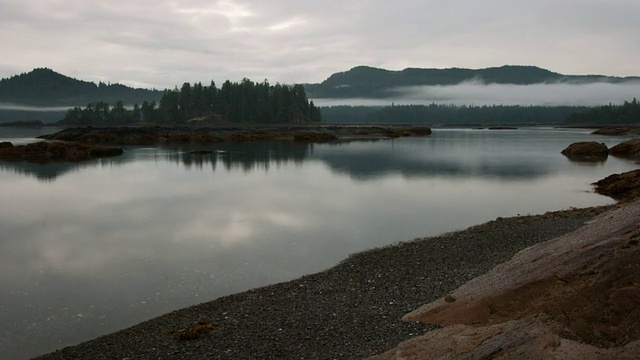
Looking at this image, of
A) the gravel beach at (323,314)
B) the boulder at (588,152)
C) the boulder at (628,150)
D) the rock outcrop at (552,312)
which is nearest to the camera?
the rock outcrop at (552,312)

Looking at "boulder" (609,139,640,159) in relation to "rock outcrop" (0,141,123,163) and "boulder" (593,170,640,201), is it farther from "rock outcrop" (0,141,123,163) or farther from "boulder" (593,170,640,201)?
→ "rock outcrop" (0,141,123,163)

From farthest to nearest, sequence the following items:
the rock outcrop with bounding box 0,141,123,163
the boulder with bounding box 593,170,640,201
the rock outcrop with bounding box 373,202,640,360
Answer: the rock outcrop with bounding box 0,141,123,163 < the boulder with bounding box 593,170,640,201 < the rock outcrop with bounding box 373,202,640,360

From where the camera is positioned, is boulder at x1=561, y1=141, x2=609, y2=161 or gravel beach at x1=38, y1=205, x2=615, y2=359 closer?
gravel beach at x1=38, y1=205, x2=615, y2=359

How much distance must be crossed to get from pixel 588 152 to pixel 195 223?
7247cm

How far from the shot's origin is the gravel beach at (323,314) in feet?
40.3

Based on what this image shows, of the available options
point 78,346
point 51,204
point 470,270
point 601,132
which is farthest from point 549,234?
point 601,132

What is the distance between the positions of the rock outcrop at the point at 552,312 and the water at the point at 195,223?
8397 millimetres

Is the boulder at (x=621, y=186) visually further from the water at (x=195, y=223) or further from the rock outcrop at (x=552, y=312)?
the rock outcrop at (x=552, y=312)

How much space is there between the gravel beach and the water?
4.91ft

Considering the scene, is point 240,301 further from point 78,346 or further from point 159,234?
point 159,234

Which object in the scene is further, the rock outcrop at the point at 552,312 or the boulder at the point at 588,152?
the boulder at the point at 588,152

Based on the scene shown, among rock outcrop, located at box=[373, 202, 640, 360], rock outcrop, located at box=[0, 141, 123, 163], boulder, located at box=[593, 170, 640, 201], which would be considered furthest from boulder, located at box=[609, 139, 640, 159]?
rock outcrop, located at box=[0, 141, 123, 163]

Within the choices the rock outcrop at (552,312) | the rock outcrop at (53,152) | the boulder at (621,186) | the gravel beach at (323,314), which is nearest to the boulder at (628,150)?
the boulder at (621,186)

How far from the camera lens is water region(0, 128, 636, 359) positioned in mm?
16781
